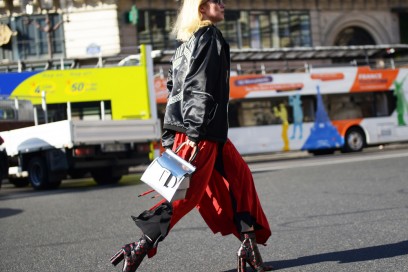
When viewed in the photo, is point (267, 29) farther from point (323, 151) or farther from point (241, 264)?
point (241, 264)

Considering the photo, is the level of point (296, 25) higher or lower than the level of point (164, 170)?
higher

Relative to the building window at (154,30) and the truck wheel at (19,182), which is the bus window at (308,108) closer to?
the building window at (154,30)

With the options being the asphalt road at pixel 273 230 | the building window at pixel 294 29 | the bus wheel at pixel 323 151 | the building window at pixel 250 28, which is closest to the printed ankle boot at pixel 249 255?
the asphalt road at pixel 273 230

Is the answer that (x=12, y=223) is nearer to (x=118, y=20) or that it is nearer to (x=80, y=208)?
(x=80, y=208)

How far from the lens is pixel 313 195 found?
10414 millimetres

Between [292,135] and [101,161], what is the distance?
11.9 metres

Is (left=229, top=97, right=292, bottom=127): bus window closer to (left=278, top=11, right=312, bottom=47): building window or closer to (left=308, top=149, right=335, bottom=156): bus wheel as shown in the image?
(left=308, top=149, right=335, bottom=156): bus wheel

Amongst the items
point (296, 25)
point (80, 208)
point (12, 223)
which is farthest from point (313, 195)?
point (296, 25)

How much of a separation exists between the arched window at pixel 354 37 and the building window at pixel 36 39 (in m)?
13.5

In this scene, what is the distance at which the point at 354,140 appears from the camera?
1090 inches

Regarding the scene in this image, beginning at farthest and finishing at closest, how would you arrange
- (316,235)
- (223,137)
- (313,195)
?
(313,195) → (316,235) → (223,137)

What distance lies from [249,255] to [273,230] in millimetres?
2468

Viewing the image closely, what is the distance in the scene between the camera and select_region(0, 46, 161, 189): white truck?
15586 millimetres

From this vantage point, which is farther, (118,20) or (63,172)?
(118,20)
